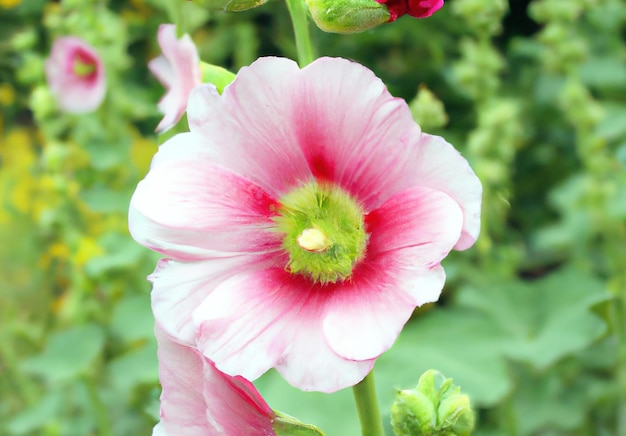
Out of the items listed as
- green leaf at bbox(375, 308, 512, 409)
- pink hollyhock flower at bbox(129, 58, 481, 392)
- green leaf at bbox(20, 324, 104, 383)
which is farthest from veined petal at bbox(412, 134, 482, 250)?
green leaf at bbox(20, 324, 104, 383)

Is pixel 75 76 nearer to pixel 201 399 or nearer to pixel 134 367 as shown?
pixel 134 367

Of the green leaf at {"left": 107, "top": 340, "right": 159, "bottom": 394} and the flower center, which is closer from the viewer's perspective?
the flower center

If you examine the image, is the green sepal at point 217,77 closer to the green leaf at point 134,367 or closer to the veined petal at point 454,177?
the veined petal at point 454,177

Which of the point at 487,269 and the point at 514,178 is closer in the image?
the point at 487,269

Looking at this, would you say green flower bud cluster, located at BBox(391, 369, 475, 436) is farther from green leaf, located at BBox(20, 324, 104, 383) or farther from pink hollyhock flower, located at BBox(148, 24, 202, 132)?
green leaf, located at BBox(20, 324, 104, 383)

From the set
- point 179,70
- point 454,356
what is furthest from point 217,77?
point 454,356

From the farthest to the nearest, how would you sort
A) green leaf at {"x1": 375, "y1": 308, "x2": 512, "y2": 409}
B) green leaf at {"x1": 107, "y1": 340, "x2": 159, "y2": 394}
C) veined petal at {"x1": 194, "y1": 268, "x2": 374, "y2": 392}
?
green leaf at {"x1": 107, "y1": 340, "x2": 159, "y2": 394} < green leaf at {"x1": 375, "y1": 308, "x2": 512, "y2": 409} < veined petal at {"x1": 194, "y1": 268, "x2": 374, "y2": 392}

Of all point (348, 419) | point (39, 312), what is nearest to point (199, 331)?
point (348, 419)

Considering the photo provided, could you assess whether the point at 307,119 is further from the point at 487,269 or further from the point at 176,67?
the point at 487,269
